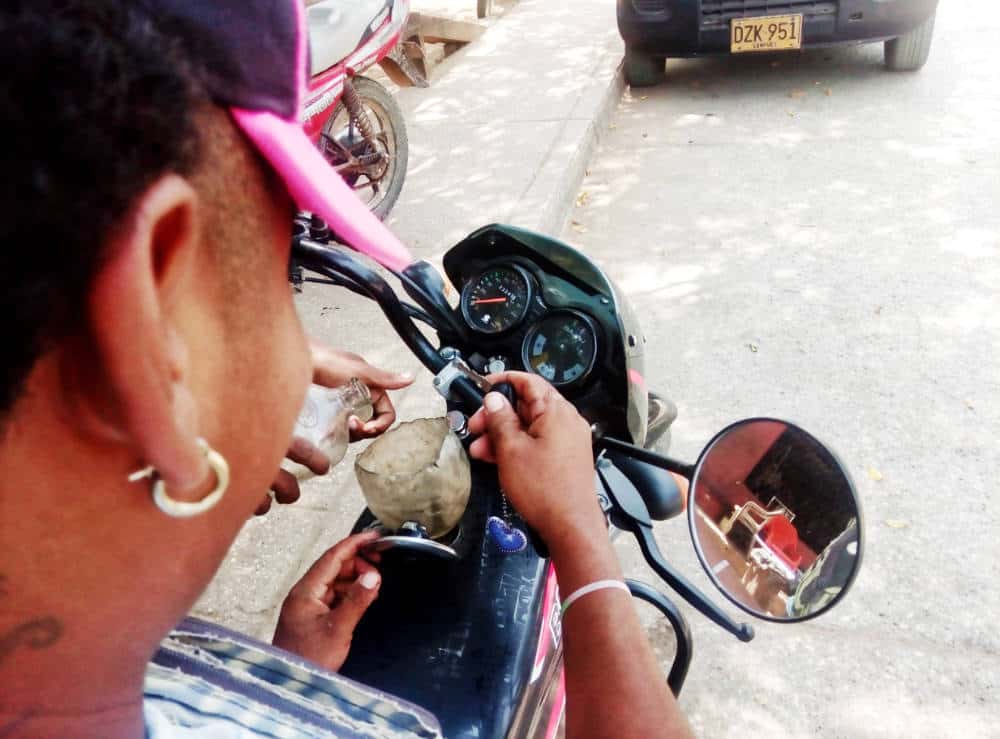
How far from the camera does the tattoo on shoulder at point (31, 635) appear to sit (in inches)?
24.1

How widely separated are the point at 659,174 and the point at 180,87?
4396 millimetres

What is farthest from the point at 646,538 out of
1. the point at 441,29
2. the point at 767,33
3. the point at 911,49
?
the point at 441,29

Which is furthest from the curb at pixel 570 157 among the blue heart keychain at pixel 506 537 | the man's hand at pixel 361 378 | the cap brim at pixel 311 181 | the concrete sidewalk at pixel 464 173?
the cap brim at pixel 311 181

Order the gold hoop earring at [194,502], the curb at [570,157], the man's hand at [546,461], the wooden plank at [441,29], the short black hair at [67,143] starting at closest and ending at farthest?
the short black hair at [67,143] < the gold hoop earring at [194,502] < the man's hand at [546,461] < the curb at [570,157] < the wooden plank at [441,29]

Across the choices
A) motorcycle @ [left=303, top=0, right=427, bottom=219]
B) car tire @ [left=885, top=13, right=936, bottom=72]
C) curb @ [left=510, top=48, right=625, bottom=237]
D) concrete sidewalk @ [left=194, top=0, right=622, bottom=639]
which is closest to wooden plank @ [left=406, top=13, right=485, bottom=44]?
concrete sidewalk @ [left=194, top=0, right=622, bottom=639]

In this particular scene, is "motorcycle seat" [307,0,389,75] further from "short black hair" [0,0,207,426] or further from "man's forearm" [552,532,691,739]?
"short black hair" [0,0,207,426]

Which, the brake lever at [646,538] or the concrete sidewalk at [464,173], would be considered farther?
the concrete sidewalk at [464,173]

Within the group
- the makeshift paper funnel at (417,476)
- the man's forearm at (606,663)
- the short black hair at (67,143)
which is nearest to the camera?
the short black hair at (67,143)

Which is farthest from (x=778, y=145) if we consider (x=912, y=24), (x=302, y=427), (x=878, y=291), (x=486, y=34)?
(x=302, y=427)

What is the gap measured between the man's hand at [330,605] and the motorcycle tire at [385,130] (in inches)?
126

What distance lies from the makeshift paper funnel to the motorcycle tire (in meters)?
3.14

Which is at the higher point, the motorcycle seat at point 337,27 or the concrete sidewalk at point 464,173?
the motorcycle seat at point 337,27

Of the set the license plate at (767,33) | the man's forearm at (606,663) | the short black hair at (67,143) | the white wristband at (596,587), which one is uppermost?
the short black hair at (67,143)

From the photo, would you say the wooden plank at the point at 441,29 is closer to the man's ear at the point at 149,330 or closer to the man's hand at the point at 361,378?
the man's hand at the point at 361,378
